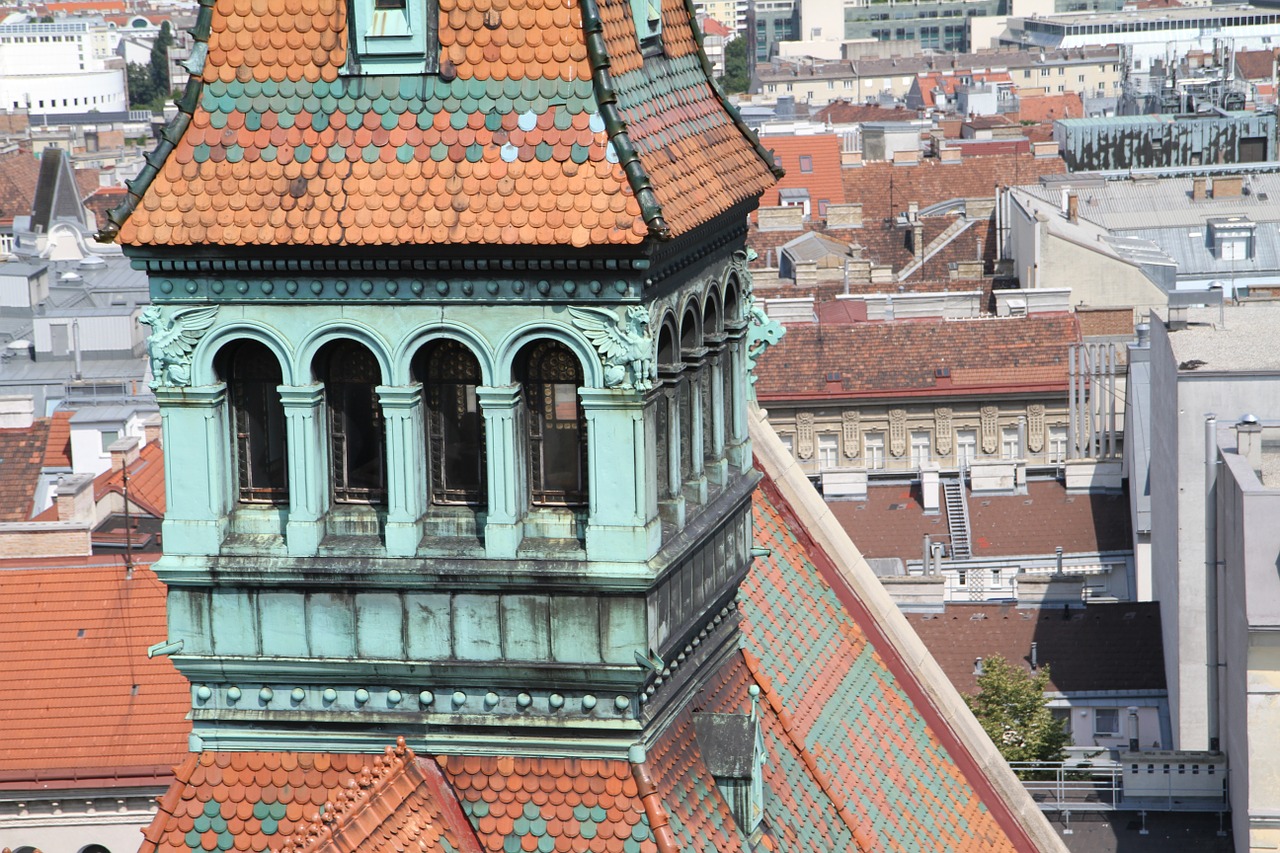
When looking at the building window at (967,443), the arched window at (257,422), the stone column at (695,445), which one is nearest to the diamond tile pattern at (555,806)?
the stone column at (695,445)

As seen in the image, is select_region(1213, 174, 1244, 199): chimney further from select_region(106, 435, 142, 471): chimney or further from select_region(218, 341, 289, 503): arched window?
select_region(218, 341, 289, 503): arched window

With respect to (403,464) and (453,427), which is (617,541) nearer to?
(453,427)

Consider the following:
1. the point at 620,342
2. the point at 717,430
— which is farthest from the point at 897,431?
the point at 620,342

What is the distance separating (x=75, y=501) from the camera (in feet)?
224

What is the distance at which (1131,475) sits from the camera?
88688mm

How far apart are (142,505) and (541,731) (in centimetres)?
4902

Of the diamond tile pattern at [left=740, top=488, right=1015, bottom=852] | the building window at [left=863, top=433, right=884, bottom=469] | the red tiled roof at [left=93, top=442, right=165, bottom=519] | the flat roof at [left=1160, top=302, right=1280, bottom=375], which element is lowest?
the building window at [left=863, top=433, right=884, bottom=469]

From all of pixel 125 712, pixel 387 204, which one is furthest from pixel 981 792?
pixel 125 712

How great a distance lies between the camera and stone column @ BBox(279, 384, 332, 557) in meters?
22.1

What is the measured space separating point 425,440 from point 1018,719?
46078mm

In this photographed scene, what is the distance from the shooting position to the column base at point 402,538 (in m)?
22.0

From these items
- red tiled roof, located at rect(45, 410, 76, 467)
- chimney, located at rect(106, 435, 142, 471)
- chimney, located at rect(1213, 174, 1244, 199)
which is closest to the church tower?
chimney, located at rect(106, 435, 142, 471)

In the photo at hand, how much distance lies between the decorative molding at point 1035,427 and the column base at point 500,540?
95.0 metres

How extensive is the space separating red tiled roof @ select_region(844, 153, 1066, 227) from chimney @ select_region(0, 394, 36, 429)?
9694cm
